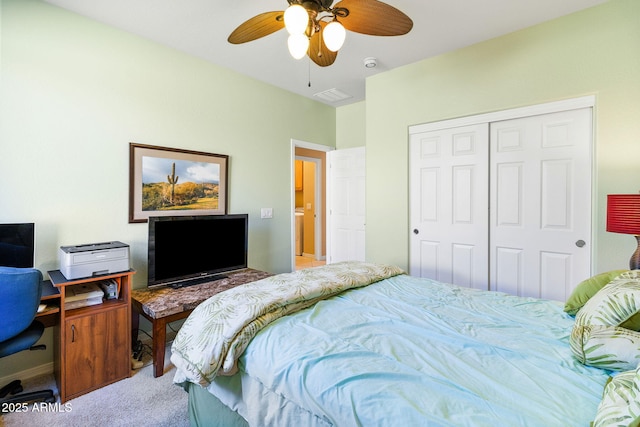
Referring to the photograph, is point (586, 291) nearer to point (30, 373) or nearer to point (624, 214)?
point (624, 214)

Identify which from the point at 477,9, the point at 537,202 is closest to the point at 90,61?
the point at 477,9

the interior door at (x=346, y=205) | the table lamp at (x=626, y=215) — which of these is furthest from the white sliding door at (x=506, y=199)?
the interior door at (x=346, y=205)

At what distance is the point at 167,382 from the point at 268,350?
55.5 inches

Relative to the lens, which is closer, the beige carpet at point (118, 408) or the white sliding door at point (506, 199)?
the beige carpet at point (118, 408)

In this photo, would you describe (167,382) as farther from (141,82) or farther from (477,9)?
(477,9)

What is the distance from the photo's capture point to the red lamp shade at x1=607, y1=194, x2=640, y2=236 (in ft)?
5.82

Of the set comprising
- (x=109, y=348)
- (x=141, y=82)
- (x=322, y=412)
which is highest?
(x=141, y=82)

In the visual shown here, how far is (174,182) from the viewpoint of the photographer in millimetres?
2873

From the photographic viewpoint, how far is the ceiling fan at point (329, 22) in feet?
5.07

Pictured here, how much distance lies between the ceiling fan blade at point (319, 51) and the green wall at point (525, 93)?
1484 mm

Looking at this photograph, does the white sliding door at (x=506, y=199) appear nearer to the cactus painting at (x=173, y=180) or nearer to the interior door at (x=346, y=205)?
the interior door at (x=346, y=205)

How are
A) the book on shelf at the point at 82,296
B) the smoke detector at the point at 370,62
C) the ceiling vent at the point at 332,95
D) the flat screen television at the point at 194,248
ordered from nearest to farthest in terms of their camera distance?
the book on shelf at the point at 82,296 → the flat screen television at the point at 194,248 → the smoke detector at the point at 370,62 → the ceiling vent at the point at 332,95

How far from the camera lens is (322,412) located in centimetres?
98

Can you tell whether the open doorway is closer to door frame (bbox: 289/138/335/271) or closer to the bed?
door frame (bbox: 289/138/335/271)
